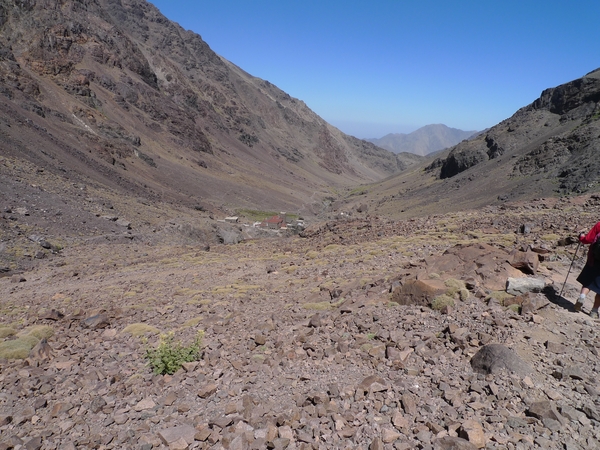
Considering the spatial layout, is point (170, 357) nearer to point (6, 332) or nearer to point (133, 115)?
point (6, 332)

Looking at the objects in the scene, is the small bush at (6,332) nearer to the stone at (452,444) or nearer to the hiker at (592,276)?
the stone at (452,444)

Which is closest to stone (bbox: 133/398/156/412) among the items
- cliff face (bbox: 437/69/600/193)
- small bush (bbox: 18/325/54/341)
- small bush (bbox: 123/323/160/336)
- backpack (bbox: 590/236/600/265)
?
small bush (bbox: 123/323/160/336)

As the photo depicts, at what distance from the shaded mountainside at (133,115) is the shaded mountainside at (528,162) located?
27.0 meters

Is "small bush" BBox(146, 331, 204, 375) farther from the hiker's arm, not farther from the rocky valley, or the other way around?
the hiker's arm

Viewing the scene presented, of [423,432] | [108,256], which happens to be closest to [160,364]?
[423,432]

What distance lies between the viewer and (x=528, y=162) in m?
51.3

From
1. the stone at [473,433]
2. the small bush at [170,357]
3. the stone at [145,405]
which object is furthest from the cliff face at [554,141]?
the stone at [145,405]

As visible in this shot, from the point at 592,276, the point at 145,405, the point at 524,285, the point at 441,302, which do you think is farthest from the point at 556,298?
the point at 145,405

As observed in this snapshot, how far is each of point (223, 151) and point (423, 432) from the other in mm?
94726

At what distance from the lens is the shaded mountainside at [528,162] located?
41.9 meters

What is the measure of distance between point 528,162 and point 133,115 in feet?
225

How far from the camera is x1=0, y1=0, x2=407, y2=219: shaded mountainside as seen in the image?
154 feet

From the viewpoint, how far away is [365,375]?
19.7 feet

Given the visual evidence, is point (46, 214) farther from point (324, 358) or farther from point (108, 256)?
point (324, 358)
